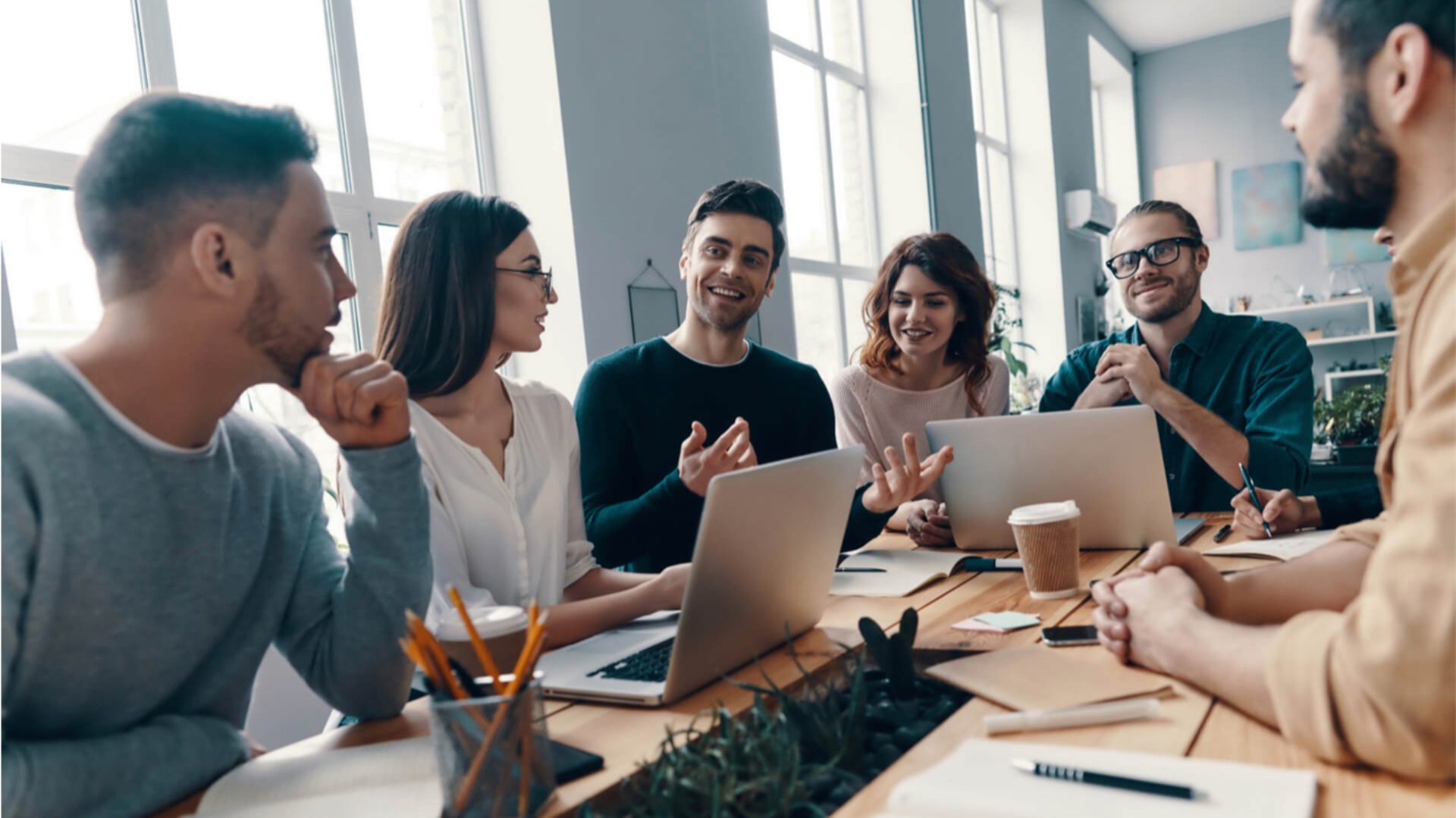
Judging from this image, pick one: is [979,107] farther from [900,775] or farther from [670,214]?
[900,775]

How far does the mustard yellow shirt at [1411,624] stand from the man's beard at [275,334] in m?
1.03

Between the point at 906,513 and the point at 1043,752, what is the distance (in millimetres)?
1281

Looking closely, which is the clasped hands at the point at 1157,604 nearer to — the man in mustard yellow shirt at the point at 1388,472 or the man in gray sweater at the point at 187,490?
the man in mustard yellow shirt at the point at 1388,472


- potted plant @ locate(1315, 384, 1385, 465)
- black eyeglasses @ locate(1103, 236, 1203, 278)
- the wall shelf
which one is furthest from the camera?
the wall shelf

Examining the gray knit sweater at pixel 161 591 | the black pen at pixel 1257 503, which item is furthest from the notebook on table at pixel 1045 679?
the black pen at pixel 1257 503

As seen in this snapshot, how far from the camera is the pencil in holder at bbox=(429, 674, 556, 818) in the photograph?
0.75m

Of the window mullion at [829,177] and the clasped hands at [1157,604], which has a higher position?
the window mullion at [829,177]

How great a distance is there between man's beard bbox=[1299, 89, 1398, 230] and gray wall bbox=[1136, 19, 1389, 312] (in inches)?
316

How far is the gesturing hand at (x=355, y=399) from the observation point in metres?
1.13

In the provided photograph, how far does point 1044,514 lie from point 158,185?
1.20m

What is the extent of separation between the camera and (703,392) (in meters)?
2.28

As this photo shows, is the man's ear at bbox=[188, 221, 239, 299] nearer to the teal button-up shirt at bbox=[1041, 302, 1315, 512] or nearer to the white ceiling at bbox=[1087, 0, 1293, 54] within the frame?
the teal button-up shirt at bbox=[1041, 302, 1315, 512]

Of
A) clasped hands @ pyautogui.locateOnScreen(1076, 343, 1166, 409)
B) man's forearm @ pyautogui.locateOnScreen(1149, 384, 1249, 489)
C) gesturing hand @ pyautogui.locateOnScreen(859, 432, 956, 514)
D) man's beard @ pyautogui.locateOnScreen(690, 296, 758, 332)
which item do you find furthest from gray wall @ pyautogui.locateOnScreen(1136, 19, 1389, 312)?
gesturing hand @ pyautogui.locateOnScreen(859, 432, 956, 514)

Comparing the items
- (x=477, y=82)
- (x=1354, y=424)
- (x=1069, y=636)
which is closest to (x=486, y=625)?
(x=1069, y=636)
